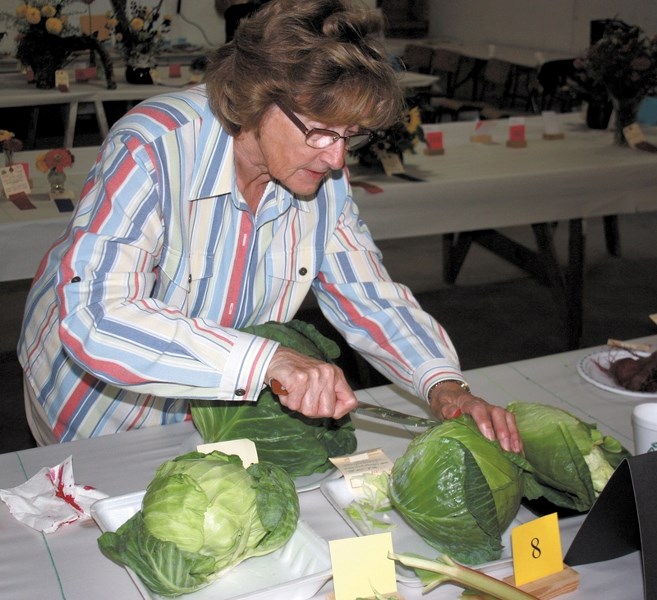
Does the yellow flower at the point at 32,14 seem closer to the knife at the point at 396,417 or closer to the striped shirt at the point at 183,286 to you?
the striped shirt at the point at 183,286

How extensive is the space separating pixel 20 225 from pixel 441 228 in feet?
5.26

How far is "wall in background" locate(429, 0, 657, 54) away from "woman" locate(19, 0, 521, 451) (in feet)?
23.9

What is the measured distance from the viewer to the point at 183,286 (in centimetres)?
159

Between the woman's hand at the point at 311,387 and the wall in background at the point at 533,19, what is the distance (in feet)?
25.1

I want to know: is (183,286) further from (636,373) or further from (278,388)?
(636,373)

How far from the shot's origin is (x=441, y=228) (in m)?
3.52

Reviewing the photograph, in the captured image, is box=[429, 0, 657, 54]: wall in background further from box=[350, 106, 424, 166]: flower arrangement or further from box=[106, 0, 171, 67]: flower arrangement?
box=[350, 106, 424, 166]: flower arrangement

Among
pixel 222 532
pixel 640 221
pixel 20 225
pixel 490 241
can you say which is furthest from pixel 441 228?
pixel 640 221

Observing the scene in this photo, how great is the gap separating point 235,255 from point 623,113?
298 centimetres

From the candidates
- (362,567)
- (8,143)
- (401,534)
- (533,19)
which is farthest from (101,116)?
(533,19)

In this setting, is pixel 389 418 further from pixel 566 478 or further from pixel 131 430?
pixel 131 430

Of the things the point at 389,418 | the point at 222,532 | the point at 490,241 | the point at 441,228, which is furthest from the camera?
the point at 490,241

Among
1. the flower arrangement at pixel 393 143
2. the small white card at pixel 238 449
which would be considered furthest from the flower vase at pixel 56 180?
the small white card at pixel 238 449

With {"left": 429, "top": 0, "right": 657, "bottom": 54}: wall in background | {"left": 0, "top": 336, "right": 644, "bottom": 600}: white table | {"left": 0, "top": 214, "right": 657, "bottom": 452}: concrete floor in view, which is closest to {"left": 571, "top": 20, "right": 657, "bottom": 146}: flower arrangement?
{"left": 0, "top": 214, "right": 657, "bottom": 452}: concrete floor
